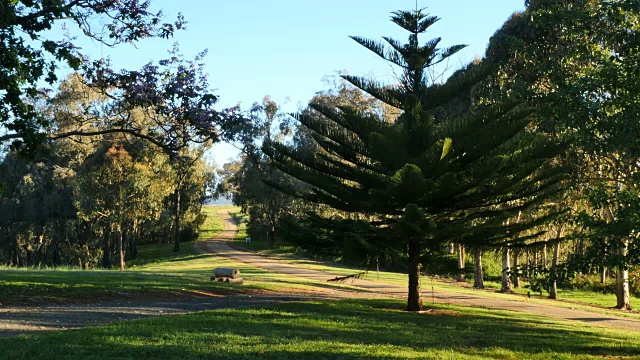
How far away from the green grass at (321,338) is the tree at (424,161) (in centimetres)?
184

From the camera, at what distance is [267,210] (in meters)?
53.4

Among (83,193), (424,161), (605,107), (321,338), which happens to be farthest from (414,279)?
(83,193)

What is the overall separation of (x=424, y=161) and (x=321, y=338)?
15.5 feet

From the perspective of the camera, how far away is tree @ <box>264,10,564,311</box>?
12258 millimetres

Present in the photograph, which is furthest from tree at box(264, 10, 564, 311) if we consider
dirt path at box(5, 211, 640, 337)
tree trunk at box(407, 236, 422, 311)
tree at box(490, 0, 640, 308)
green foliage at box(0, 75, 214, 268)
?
green foliage at box(0, 75, 214, 268)

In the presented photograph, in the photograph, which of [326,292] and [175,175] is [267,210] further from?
[326,292]

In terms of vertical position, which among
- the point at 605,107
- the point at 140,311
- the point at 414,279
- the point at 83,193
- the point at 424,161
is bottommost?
the point at 140,311

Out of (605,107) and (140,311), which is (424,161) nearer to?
(605,107)

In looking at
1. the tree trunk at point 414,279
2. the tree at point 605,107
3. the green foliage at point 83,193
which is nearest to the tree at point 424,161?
the tree trunk at point 414,279

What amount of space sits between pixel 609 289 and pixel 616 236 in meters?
26.8

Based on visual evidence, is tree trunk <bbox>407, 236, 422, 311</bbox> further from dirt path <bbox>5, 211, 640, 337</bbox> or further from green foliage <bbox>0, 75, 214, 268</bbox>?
green foliage <bbox>0, 75, 214, 268</bbox>

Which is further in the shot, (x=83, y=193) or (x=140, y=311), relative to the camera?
(x=83, y=193)

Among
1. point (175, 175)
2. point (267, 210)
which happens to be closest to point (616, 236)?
point (175, 175)

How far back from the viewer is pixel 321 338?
8.69 m
